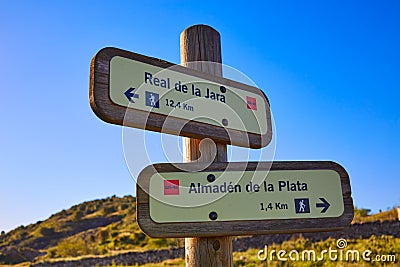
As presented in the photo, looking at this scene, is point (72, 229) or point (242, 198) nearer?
point (242, 198)

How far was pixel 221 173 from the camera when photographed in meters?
1.58

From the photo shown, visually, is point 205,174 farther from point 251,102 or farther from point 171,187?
point 251,102

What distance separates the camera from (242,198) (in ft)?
5.11

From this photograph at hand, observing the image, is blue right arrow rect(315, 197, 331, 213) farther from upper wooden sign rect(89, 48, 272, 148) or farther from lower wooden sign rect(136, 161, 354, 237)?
upper wooden sign rect(89, 48, 272, 148)

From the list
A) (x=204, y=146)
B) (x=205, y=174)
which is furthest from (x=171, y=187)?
(x=204, y=146)

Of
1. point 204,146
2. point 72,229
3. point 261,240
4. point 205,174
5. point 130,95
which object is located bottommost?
point 261,240

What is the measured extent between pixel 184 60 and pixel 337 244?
630cm

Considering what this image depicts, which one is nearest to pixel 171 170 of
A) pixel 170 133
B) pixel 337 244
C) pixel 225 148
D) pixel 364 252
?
pixel 170 133

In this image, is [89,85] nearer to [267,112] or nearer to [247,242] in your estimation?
[267,112]

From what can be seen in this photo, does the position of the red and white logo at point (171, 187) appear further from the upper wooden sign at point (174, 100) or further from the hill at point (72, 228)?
the hill at point (72, 228)

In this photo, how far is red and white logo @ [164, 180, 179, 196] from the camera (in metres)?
1.48

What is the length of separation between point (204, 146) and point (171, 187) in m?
0.27

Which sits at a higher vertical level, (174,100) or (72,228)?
(72,228)

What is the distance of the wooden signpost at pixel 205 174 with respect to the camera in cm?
145
